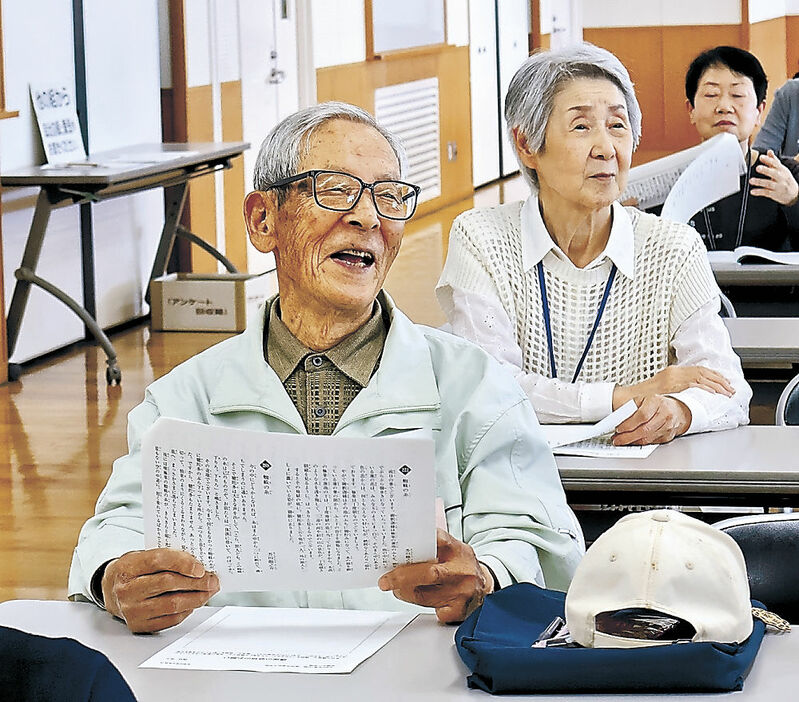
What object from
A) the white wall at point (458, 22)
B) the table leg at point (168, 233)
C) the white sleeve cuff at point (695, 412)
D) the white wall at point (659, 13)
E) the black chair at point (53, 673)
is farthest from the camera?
the white wall at point (659, 13)

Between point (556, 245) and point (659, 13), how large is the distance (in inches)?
529

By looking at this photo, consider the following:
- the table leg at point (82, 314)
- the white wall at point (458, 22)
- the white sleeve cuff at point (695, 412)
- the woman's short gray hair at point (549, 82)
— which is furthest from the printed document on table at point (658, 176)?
the white wall at point (458, 22)

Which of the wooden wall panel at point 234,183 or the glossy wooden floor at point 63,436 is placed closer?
the glossy wooden floor at point 63,436

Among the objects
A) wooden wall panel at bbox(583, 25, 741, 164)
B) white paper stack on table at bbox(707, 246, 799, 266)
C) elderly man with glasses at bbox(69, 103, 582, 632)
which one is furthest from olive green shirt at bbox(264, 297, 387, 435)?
wooden wall panel at bbox(583, 25, 741, 164)

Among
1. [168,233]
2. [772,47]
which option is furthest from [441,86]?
[772,47]

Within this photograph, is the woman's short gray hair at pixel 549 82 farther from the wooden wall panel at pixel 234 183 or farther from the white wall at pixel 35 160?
the wooden wall panel at pixel 234 183

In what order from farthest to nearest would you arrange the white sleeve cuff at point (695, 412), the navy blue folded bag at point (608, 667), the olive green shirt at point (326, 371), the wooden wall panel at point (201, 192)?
the wooden wall panel at point (201, 192), the white sleeve cuff at point (695, 412), the olive green shirt at point (326, 371), the navy blue folded bag at point (608, 667)

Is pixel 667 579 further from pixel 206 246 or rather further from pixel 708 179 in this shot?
pixel 206 246

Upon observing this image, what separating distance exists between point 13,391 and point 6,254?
0.72 metres

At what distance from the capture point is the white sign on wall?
254 inches

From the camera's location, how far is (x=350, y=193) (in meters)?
1.86

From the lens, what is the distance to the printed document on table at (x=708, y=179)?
4.23 m

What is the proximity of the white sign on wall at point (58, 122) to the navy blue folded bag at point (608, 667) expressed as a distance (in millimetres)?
5387

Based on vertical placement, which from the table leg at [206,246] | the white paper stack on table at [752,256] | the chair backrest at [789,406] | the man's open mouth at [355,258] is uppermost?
the man's open mouth at [355,258]
